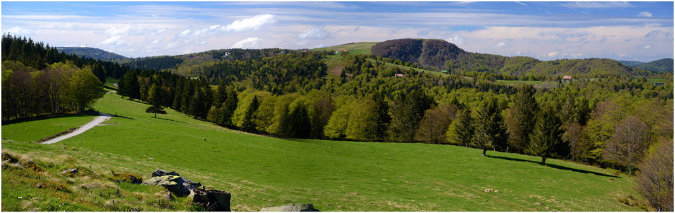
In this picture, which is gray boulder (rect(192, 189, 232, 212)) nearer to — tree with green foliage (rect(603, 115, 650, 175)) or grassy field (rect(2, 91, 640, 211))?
grassy field (rect(2, 91, 640, 211))

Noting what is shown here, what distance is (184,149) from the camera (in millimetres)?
44594

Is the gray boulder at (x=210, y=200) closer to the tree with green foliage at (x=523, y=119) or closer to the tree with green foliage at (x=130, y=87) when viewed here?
the tree with green foliage at (x=523, y=119)

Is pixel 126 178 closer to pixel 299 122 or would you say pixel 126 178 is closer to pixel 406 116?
pixel 299 122

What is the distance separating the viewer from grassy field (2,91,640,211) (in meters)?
27.1

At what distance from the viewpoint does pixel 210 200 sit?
18203 millimetres

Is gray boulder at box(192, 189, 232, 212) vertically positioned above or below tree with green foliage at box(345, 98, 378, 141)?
above

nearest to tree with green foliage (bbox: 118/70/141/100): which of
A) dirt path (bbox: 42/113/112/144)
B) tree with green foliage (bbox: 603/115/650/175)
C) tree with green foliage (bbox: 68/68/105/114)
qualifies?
tree with green foliage (bbox: 68/68/105/114)

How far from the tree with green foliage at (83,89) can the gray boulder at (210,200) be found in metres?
67.7

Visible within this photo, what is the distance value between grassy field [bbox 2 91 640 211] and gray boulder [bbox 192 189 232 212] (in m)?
2.35

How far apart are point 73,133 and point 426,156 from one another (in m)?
57.8

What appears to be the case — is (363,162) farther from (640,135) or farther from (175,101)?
(175,101)

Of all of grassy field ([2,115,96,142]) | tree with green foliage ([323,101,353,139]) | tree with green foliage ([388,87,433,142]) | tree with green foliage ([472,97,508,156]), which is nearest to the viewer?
grassy field ([2,115,96,142])

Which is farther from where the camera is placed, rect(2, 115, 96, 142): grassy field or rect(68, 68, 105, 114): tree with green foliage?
rect(68, 68, 105, 114): tree with green foliage

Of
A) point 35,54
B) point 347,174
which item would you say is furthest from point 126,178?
point 35,54
